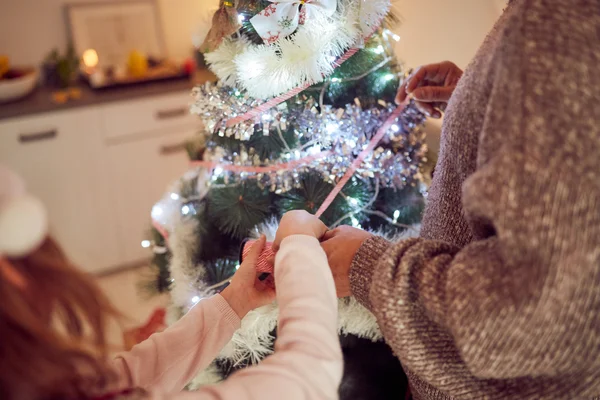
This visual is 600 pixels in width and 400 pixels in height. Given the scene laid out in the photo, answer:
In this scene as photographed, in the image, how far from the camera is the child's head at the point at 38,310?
399mm

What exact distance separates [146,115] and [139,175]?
271mm

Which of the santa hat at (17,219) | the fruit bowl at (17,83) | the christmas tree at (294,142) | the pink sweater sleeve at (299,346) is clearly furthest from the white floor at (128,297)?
the santa hat at (17,219)

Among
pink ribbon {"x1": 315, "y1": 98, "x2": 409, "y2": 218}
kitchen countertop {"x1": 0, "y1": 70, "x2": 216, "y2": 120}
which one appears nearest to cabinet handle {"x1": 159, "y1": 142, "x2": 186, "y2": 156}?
kitchen countertop {"x1": 0, "y1": 70, "x2": 216, "y2": 120}

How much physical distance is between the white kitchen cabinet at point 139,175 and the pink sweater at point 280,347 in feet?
4.80

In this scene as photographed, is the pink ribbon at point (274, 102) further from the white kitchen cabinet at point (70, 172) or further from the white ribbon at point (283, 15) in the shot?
the white kitchen cabinet at point (70, 172)

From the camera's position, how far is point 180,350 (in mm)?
693

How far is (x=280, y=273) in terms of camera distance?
1.97ft

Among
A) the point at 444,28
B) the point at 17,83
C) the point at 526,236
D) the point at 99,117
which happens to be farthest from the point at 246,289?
the point at 17,83

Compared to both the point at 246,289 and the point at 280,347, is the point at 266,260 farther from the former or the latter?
the point at 280,347

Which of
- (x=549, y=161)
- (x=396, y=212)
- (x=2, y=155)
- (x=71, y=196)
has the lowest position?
(x=71, y=196)

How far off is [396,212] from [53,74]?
1.91 metres

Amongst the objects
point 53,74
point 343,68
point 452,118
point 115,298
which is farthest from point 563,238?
point 53,74

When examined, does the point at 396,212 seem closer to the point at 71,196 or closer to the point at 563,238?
the point at 563,238

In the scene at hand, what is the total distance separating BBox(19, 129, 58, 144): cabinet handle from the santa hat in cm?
168
